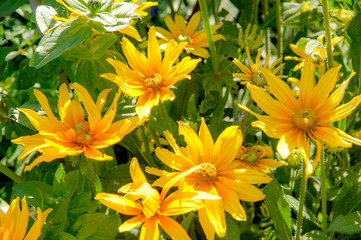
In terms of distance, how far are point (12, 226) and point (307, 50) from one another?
63 cm

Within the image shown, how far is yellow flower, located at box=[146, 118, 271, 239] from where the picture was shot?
0.80 meters

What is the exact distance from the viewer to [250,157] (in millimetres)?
917

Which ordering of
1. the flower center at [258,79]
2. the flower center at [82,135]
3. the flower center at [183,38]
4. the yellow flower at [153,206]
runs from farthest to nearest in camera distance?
1. the flower center at [183,38]
2. the flower center at [258,79]
3. the flower center at [82,135]
4. the yellow flower at [153,206]

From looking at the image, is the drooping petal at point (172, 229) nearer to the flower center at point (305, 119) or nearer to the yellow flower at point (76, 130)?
the yellow flower at point (76, 130)

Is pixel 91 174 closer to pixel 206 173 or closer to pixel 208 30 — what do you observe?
pixel 206 173

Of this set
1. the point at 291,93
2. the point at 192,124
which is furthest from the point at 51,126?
the point at 291,93

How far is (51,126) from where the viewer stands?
89cm

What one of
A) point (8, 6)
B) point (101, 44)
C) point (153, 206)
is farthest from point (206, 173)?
point (8, 6)

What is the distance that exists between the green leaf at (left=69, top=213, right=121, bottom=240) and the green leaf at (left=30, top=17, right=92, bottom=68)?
11.3 inches

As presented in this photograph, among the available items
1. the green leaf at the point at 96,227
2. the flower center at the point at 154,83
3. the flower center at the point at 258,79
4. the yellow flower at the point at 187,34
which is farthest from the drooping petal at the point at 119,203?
the yellow flower at the point at 187,34

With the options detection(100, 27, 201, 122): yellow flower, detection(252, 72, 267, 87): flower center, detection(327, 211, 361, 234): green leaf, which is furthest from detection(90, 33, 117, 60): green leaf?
detection(327, 211, 361, 234): green leaf

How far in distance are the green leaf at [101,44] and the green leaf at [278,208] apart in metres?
0.41

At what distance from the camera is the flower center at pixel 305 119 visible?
80 cm

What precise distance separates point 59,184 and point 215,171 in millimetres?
281
